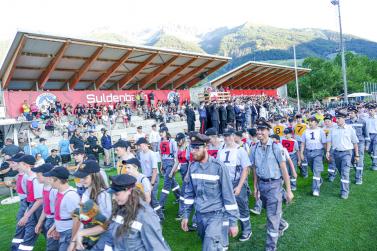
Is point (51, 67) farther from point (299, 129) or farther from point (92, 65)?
point (299, 129)

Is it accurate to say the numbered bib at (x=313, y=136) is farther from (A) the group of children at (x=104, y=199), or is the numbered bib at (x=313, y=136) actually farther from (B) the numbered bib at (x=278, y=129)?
(B) the numbered bib at (x=278, y=129)

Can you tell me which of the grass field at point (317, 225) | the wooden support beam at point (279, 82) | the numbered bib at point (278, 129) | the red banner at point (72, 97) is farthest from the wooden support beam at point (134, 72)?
the wooden support beam at point (279, 82)

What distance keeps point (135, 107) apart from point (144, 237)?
91.9 feet

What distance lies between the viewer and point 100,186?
4223 mm

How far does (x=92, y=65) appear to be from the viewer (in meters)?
26.9

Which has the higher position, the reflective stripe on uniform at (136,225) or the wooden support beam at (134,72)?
the wooden support beam at (134,72)

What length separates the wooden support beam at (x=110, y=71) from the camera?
2680 centimetres

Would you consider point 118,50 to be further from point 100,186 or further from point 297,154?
point 100,186

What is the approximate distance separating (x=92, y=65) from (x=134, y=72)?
4.52 metres

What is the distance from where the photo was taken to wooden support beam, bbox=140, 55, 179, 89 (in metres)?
31.0

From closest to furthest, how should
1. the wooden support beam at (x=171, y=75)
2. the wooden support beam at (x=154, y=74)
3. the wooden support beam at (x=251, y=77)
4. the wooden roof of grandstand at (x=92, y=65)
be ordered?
the wooden roof of grandstand at (x=92, y=65) < the wooden support beam at (x=154, y=74) < the wooden support beam at (x=171, y=75) < the wooden support beam at (x=251, y=77)

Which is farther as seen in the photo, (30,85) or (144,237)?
(30,85)

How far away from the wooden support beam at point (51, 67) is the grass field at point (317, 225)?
1569 cm

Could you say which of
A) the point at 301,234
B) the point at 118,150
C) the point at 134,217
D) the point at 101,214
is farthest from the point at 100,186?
the point at 301,234
